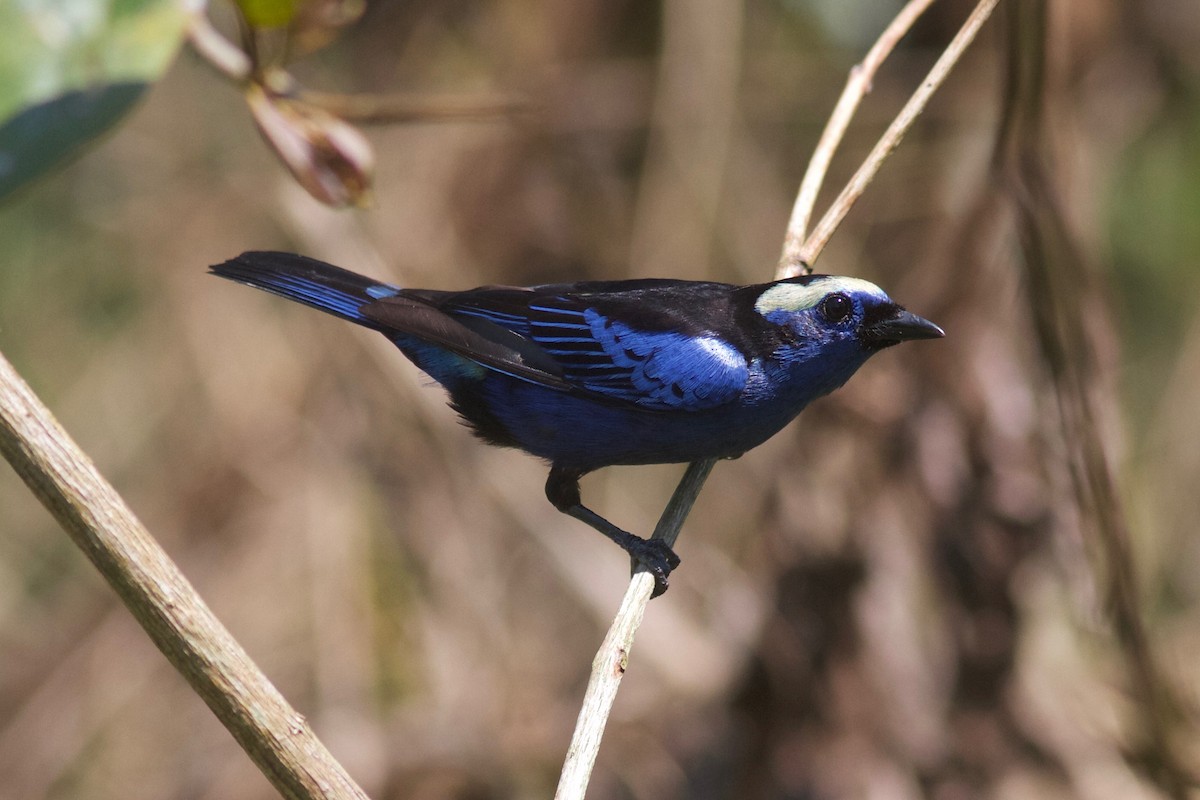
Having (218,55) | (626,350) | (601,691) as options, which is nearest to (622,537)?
(626,350)

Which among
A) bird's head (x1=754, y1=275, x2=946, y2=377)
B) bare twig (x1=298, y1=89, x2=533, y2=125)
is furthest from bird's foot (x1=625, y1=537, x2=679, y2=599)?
bare twig (x1=298, y1=89, x2=533, y2=125)

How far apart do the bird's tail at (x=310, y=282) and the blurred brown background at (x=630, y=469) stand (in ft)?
6.75

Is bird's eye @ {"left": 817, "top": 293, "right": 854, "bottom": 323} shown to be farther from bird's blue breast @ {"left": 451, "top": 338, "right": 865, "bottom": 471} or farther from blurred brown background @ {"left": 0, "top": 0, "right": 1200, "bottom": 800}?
blurred brown background @ {"left": 0, "top": 0, "right": 1200, "bottom": 800}

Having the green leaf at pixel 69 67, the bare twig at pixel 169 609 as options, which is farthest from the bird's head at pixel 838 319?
the bare twig at pixel 169 609

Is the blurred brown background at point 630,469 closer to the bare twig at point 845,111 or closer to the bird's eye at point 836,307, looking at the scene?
the bird's eye at point 836,307

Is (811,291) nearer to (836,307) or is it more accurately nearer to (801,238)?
(836,307)

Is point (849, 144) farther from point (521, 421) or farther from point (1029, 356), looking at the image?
point (521, 421)

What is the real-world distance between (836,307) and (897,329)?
20 cm

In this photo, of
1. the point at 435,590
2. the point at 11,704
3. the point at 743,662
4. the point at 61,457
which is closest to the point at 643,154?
the point at 435,590

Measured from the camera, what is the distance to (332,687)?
260 inches

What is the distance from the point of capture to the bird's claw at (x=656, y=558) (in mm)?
3746

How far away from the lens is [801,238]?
361cm

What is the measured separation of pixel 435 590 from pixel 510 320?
9.70 ft

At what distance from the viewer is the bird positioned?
381 cm
